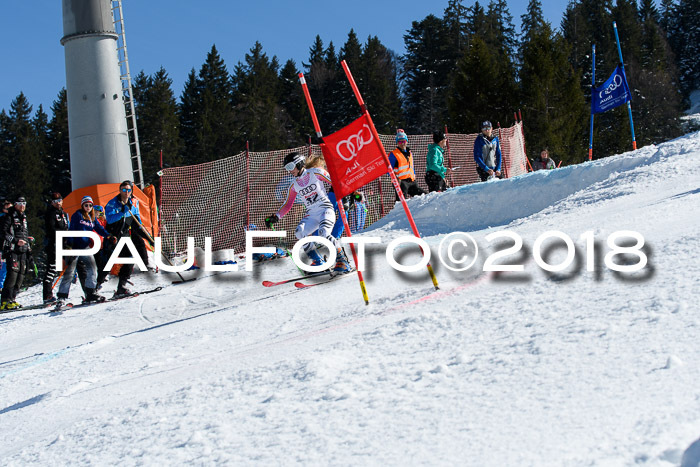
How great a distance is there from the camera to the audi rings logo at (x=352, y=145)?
19.0 feet

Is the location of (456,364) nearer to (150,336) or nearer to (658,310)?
(658,310)

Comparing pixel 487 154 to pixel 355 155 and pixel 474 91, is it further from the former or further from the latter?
pixel 474 91

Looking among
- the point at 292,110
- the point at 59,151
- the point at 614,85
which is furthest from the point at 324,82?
the point at 614,85

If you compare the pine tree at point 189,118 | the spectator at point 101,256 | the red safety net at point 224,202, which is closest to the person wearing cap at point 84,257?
the spectator at point 101,256

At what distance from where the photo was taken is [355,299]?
6.34 meters

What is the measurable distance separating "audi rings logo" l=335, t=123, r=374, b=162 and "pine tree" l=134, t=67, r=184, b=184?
48.6 metres

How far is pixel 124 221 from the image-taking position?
10250 millimetres

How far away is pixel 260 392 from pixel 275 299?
155 inches

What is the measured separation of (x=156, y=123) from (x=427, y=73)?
26008 millimetres

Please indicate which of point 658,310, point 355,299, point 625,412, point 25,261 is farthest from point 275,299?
point 25,261

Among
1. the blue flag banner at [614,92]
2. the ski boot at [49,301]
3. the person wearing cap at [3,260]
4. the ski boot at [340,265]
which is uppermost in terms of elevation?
the blue flag banner at [614,92]

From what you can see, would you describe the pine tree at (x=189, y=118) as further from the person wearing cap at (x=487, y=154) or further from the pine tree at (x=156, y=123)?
the person wearing cap at (x=487, y=154)

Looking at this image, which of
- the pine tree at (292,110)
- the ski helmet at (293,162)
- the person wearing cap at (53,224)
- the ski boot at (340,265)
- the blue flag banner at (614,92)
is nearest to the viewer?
the ski helmet at (293,162)

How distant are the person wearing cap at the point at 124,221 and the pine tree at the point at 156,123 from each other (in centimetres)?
4326
